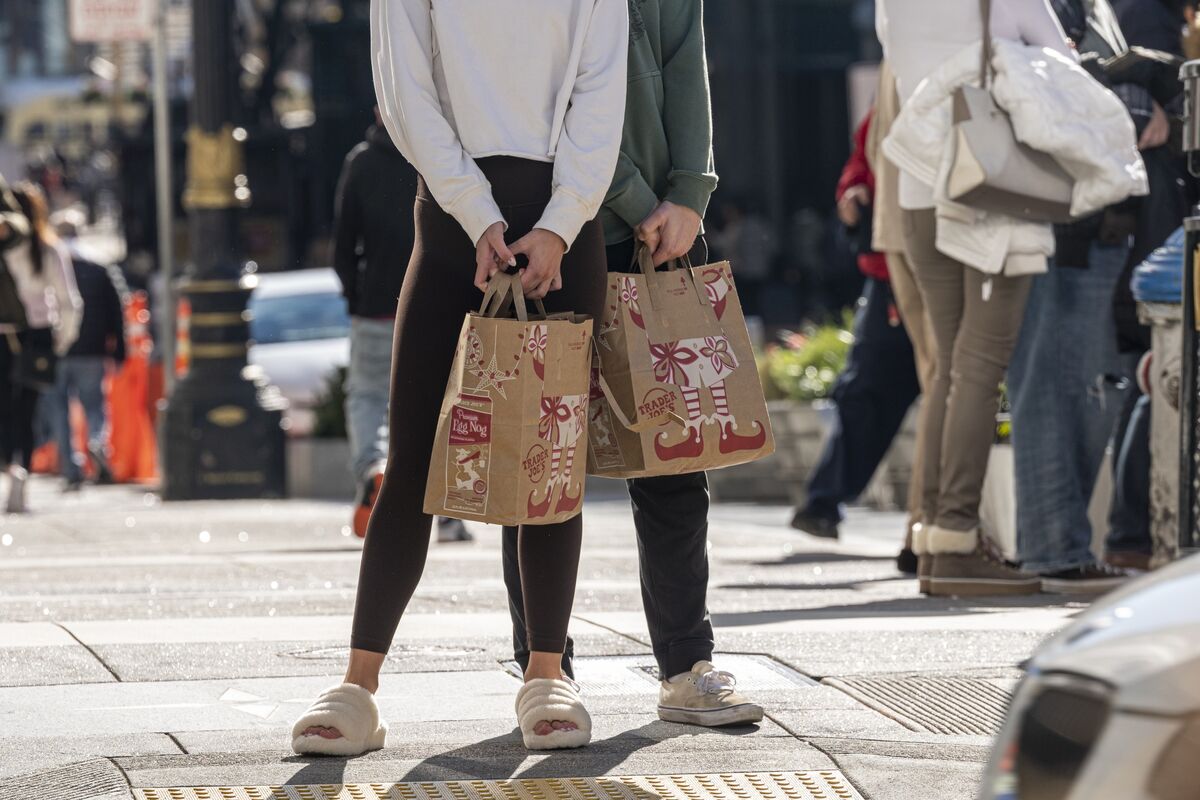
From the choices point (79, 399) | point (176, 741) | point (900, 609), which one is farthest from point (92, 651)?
point (79, 399)

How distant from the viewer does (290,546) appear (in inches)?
366

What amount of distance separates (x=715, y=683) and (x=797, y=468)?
24.7 ft

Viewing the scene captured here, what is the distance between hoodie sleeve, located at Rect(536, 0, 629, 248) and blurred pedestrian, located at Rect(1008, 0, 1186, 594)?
280cm

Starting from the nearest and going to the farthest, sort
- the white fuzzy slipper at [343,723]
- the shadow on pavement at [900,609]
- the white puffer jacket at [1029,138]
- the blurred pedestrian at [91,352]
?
the white fuzzy slipper at [343,723]
the shadow on pavement at [900,609]
the white puffer jacket at [1029,138]
the blurred pedestrian at [91,352]

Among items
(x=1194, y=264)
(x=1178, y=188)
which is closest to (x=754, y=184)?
(x=1178, y=188)

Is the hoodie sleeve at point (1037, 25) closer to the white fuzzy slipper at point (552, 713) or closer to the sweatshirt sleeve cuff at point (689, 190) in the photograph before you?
the sweatshirt sleeve cuff at point (689, 190)

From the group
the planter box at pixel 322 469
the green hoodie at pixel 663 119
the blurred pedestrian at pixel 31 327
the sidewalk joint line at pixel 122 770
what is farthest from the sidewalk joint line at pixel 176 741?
the planter box at pixel 322 469

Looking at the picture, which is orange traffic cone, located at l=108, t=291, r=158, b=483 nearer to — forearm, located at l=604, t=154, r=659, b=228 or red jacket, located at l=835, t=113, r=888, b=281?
red jacket, located at l=835, t=113, r=888, b=281

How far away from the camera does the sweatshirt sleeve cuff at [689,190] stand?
431 cm

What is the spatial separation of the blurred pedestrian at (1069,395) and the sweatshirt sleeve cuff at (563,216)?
293 cm

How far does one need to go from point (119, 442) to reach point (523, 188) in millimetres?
13538

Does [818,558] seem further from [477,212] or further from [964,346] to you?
[477,212]

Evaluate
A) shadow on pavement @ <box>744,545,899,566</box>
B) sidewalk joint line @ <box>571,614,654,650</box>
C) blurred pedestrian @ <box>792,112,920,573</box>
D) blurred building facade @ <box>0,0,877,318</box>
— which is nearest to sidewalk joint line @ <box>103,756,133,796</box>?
sidewalk joint line @ <box>571,614,654,650</box>

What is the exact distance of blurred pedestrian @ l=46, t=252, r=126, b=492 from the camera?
568 inches
